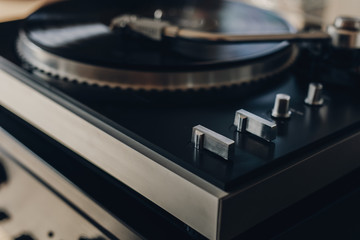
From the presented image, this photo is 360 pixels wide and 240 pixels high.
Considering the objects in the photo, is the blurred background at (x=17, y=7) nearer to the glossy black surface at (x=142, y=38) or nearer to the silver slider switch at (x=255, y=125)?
the glossy black surface at (x=142, y=38)

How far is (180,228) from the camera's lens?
50 cm

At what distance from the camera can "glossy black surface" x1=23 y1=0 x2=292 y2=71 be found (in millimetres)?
624

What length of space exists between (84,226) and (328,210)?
0.29m

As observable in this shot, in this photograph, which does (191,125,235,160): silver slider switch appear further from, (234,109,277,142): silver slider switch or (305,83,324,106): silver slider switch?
(305,83,324,106): silver slider switch

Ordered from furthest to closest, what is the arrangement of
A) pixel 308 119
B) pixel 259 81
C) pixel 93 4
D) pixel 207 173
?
pixel 93 4 → pixel 259 81 → pixel 308 119 → pixel 207 173

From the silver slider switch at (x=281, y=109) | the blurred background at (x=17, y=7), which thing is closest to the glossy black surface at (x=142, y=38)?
the silver slider switch at (x=281, y=109)

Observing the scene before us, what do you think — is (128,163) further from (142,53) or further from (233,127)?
(142,53)

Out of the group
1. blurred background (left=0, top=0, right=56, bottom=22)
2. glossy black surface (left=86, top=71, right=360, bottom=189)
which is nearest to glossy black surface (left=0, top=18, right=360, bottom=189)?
glossy black surface (left=86, top=71, right=360, bottom=189)

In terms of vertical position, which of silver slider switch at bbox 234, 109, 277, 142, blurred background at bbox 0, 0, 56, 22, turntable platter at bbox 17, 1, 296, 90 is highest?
turntable platter at bbox 17, 1, 296, 90

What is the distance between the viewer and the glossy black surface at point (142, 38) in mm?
624

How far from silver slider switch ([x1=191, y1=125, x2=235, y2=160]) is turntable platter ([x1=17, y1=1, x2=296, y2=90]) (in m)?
0.15

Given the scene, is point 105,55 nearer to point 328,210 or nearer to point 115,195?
point 115,195

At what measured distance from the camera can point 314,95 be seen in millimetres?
557

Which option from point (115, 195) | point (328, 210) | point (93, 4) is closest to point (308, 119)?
point (328, 210)
